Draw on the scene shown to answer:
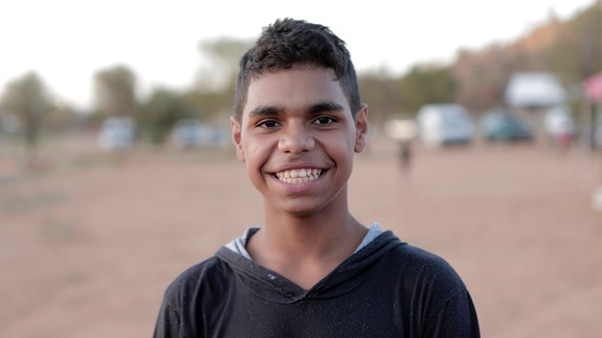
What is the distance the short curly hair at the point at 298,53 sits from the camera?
168 cm

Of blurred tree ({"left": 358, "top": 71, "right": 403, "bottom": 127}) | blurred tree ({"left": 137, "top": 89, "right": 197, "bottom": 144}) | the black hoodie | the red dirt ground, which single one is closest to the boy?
the black hoodie

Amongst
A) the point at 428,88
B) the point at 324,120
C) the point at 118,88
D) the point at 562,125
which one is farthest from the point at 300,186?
the point at 428,88

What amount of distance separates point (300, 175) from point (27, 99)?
120 ft

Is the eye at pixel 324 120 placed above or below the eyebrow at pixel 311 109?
below

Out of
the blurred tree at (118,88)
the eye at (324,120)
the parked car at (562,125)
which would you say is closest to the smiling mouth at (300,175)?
the eye at (324,120)

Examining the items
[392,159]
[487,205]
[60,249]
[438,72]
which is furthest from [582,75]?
[60,249]

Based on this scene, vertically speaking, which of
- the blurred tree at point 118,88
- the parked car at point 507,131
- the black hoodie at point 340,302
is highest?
the blurred tree at point 118,88

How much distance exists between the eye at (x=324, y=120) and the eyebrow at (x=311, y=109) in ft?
0.07

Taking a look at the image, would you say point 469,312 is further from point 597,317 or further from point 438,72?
point 438,72

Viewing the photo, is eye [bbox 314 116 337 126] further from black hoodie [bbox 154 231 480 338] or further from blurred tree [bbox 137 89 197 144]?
blurred tree [bbox 137 89 197 144]

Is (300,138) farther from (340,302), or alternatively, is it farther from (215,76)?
(215,76)

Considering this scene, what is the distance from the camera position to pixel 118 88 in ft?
181

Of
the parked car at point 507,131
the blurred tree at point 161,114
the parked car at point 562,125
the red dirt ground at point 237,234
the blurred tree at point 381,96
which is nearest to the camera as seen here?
the red dirt ground at point 237,234

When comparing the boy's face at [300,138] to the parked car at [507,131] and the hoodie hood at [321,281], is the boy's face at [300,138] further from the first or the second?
the parked car at [507,131]
